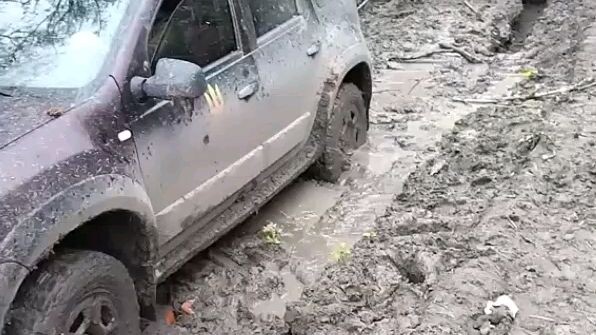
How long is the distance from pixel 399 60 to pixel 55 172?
708 centimetres

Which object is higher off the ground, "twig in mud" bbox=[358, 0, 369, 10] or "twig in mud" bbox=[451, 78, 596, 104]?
"twig in mud" bbox=[451, 78, 596, 104]

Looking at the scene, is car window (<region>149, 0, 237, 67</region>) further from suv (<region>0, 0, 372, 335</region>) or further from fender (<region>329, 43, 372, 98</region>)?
fender (<region>329, 43, 372, 98</region>)

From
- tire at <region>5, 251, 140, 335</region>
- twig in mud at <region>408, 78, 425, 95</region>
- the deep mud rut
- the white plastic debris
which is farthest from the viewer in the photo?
twig in mud at <region>408, 78, 425, 95</region>

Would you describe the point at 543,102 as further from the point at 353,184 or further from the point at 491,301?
the point at 491,301

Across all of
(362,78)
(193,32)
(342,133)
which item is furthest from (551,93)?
(193,32)

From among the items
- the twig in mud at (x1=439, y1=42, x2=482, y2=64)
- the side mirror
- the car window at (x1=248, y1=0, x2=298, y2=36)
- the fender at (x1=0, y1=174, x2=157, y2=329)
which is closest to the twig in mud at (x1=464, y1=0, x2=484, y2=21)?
the twig in mud at (x1=439, y1=42, x2=482, y2=64)

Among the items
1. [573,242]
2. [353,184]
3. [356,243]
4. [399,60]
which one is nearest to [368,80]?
[353,184]

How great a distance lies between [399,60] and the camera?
1042cm

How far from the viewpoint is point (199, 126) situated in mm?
4715

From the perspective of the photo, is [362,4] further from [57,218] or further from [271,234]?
[57,218]

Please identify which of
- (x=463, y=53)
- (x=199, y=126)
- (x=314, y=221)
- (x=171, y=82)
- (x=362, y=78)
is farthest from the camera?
(x=463, y=53)

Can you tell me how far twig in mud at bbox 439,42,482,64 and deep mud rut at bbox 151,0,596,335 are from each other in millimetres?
778

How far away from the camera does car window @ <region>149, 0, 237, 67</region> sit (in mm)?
4602

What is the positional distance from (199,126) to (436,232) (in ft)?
6.33
